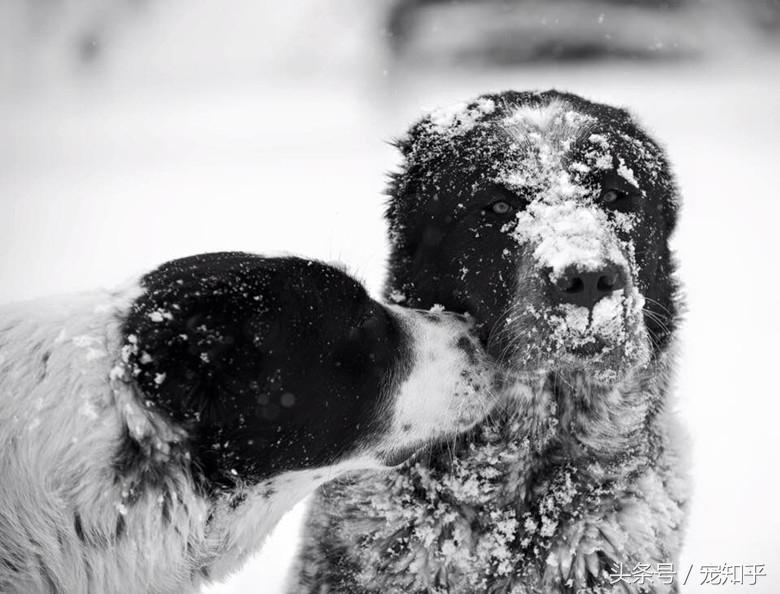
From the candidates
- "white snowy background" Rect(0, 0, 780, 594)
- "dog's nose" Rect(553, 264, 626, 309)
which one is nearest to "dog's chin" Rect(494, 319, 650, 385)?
"dog's nose" Rect(553, 264, 626, 309)

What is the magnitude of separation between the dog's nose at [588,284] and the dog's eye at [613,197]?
0.55 meters

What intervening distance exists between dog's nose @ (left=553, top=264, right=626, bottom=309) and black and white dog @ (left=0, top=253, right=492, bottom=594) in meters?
0.73

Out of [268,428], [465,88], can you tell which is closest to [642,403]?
[268,428]

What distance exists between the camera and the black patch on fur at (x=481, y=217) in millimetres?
3334

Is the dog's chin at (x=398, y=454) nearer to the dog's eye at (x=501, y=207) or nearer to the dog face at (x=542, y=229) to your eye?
the dog face at (x=542, y=229)

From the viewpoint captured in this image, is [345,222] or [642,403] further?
[345,222]

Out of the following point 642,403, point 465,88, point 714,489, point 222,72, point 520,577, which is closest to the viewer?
point 520,577

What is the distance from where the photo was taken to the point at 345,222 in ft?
31.1

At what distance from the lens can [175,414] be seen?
2492mm

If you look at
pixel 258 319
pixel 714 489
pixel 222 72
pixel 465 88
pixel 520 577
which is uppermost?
pixel 222 72

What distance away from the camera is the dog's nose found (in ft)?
9.14

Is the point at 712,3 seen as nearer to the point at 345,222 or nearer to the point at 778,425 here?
the point at 345,222

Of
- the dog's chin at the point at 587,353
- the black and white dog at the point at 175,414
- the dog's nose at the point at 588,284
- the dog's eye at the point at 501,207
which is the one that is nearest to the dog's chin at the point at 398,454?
the black and white dog at the point at 175,414

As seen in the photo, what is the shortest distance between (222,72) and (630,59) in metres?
7.69
